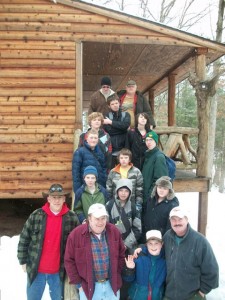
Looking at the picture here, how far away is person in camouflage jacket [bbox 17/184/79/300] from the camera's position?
379cm

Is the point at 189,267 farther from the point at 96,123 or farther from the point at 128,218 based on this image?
the point at 96,123

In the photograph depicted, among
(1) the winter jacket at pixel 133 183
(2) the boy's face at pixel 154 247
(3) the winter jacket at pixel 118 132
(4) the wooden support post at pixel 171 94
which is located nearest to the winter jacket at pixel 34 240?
(2) the boy's face at pixel 154 247

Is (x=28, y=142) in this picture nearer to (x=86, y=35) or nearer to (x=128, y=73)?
(x=86, y=35)

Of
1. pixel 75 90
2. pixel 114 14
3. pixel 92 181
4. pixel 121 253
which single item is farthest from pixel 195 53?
pixel 121 253

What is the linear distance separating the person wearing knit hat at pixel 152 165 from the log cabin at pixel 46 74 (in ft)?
8.89

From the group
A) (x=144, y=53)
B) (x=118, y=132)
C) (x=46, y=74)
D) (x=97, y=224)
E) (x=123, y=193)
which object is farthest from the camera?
(x=144, y=53)

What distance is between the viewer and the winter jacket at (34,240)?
3.78 m

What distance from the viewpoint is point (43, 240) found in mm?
3791

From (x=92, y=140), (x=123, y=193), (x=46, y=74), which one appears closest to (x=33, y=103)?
(x=46, y=74)

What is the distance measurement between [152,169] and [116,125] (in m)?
1.14

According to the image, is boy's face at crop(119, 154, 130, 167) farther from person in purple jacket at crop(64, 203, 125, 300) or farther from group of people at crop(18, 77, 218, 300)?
person in purple jacket at crop(64, 203, 125, 300)

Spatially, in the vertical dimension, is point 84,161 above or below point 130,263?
above

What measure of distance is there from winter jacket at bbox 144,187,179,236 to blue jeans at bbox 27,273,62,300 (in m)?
1.30

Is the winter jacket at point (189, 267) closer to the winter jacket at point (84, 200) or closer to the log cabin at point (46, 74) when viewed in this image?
the winter jacket at point (84, 200)
